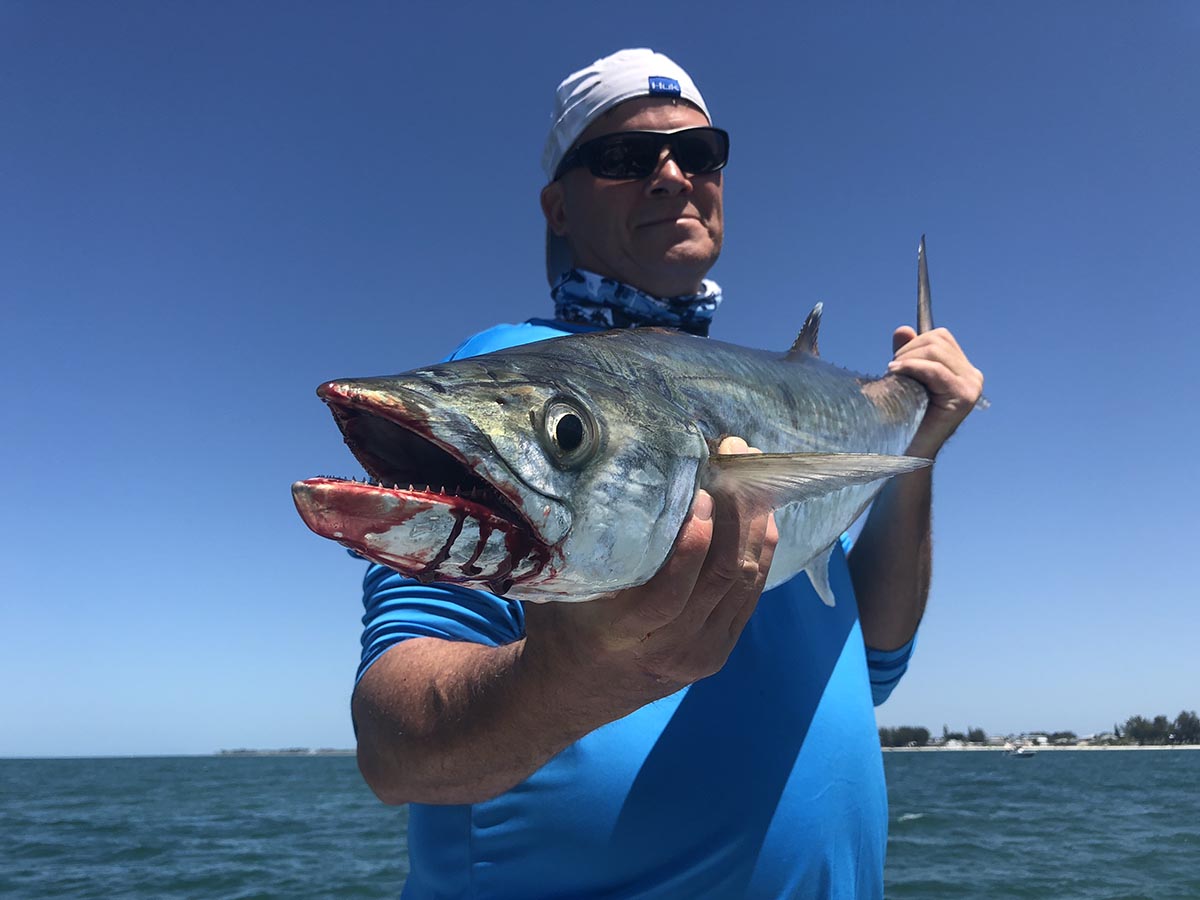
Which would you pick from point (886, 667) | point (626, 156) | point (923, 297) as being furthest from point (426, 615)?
point (923, 297)

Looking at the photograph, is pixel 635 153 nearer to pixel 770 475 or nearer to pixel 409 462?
pixel 770 475

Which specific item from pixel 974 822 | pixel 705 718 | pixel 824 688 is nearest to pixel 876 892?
pixel 824 688

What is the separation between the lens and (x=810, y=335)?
296cm

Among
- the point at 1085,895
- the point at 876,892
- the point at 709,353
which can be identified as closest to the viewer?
the point at 709,353

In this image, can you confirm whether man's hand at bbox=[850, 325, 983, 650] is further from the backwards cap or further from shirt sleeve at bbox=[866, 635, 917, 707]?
the backwards cap

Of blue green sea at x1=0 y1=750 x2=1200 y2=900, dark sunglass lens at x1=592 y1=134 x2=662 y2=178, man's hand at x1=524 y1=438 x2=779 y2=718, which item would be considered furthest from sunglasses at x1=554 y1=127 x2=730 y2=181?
blue green sea at x1=0 y1=750 x2=1200 y2=900

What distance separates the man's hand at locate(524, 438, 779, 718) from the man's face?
63.0 inches

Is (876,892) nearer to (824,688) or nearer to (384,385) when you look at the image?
(824,688)

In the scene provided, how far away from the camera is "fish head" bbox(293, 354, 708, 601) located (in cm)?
100

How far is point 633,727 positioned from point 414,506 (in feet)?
3.32

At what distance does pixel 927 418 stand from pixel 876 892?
5.61 ft

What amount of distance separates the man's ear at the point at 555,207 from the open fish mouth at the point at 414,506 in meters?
2.12

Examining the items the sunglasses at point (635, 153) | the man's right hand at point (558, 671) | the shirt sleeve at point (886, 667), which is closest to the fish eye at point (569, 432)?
the man's right hand at point (558, 671)

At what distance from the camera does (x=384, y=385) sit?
1093 mm
